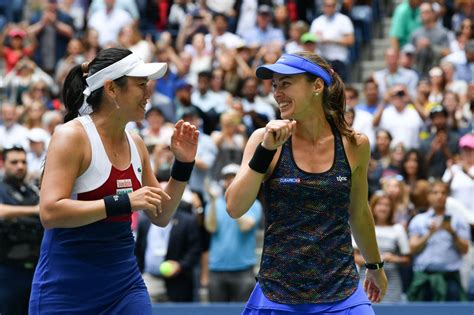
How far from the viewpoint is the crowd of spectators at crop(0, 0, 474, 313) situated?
411 inches

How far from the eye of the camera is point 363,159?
18.1 ft

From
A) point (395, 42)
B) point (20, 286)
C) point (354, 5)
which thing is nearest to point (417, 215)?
point (20, 286)

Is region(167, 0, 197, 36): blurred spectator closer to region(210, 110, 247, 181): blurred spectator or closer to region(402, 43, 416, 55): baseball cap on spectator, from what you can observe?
region(402, 43, 416, 55): baseball cap on spectator

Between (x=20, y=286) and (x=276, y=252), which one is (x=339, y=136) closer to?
(x=276, y=252)

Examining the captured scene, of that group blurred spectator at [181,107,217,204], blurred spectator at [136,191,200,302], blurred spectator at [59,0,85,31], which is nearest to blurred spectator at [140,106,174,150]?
blurred spectator at [181,107,217,204]

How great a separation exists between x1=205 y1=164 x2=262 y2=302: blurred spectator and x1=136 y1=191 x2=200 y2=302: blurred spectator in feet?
0.71

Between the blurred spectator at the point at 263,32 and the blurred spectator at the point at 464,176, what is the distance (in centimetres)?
463

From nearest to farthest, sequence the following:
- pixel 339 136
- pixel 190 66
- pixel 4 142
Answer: pixel 339 136
pixel 4 142
pixel 190 66

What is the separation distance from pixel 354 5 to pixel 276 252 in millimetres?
11239

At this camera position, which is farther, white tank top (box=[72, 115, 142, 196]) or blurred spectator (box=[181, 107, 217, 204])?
blurred spectator (box=[181, 107, 217, 204])

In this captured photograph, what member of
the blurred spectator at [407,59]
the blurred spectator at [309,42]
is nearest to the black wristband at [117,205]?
the blurred spectator at [309,42]

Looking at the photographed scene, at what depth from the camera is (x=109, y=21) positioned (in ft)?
54.1

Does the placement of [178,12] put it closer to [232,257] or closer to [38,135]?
[38,135]

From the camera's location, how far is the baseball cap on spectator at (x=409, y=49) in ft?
46.7
